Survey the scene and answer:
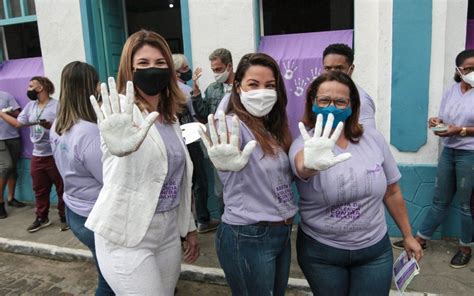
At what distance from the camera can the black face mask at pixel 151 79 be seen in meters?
1.91

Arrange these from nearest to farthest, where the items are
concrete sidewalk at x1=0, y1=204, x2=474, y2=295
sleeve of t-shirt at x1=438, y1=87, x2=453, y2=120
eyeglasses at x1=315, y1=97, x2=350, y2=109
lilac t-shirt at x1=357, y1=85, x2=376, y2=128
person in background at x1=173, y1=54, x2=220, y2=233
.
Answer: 1. eyeglasses at x1=315, y1=97, x2=350, y2=109
2. lilac t-shirt at x1=357, y1=85, x2=376, y2=128
3. concrete sidewalk at x1=0, y1=204, x2=474, y2=295
4. sleeve of t-shirt at x1=438, y1=87, x2=453, y2=120
5. person in background at x1=173, y1=54, x2=220, y2=233

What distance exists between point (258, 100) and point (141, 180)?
2.18 ft

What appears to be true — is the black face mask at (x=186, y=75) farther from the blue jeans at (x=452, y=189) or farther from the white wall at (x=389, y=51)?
the blue jeans at (x=452, y=189)

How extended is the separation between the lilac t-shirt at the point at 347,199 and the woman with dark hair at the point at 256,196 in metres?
0.11

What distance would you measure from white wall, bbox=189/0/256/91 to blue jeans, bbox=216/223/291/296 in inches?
118

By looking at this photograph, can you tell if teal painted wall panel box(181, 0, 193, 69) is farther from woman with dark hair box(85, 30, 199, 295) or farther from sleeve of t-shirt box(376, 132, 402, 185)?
sleeve of t-shirt box(376, 132, 402, 185)

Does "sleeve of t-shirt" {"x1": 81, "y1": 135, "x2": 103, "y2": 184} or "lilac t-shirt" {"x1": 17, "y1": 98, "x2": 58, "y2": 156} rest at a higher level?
"sleeve of t-shirt" {"x1": 81, "y1": 135, "x2": 103, "y2": 184}

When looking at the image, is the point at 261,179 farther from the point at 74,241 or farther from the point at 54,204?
the point at 54,204

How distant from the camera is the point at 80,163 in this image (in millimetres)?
2342

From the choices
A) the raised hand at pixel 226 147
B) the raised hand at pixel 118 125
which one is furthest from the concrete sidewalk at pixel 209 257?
the raised hand at pixel 118 125

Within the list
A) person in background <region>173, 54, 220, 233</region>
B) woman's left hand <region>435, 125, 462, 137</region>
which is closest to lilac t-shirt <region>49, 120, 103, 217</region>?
person in background <region>173, 54, 220, 233</region>

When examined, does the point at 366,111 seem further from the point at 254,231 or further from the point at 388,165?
the point at 254,231

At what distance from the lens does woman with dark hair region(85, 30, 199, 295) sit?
5.34ft

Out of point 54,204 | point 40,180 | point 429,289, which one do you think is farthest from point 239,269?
point 54,204
